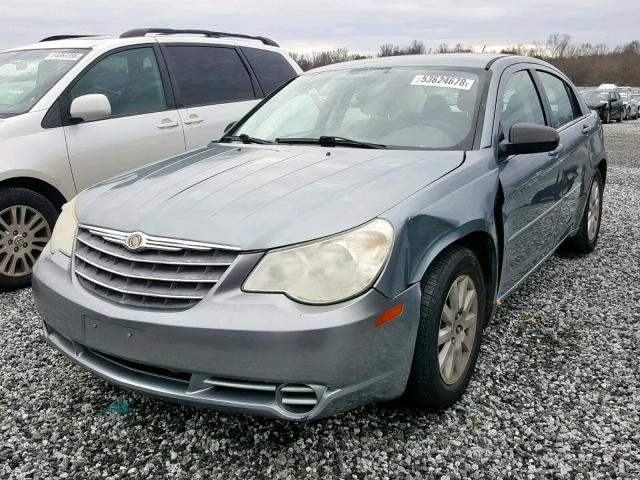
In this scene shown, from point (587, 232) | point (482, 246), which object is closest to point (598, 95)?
point (587, 232)

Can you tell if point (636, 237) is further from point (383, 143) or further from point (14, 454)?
point (14, 454)

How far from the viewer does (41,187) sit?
446 centimetres

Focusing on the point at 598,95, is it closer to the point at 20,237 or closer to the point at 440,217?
the point at 20,237

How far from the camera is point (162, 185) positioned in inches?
109

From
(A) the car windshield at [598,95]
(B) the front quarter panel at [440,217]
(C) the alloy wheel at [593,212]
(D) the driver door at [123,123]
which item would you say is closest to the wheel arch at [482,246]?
(B) the front quarter panel at [440,217]

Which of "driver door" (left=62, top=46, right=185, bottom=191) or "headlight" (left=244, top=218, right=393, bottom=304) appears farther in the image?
"driver door" (left=62, top=46, right=185, bottom=191)

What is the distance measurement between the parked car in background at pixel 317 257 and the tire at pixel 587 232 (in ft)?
5.64

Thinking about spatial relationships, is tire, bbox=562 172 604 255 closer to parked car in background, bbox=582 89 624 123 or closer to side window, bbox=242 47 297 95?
side window, bbox=242 47 297 95

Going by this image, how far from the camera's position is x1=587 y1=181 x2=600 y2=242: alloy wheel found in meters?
5.03

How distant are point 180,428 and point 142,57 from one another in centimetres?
372

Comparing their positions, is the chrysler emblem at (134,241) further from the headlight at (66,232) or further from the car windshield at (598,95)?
the car windshield at (598,95)

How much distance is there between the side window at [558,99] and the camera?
420 cm

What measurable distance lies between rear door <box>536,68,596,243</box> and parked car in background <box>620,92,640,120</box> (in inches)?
1078

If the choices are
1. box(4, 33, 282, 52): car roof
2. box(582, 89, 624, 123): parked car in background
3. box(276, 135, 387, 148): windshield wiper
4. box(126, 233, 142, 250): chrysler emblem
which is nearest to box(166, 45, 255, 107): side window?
box(4, 33, 282, 52): car roof
